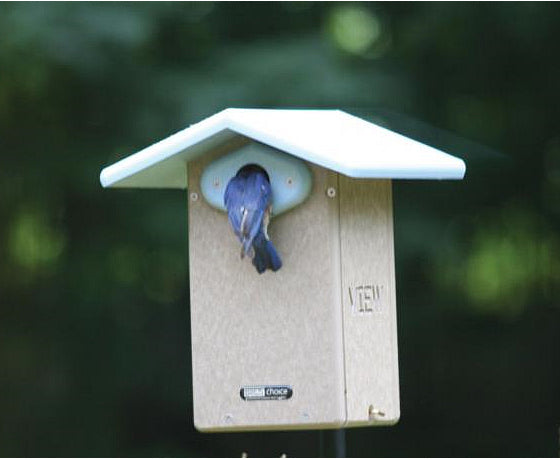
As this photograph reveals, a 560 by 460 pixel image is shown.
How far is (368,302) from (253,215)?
394 mm

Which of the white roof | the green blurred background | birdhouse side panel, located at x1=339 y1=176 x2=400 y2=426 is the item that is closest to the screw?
birdhouse side panel, located at x1=339 y1=176 x2=400 y2=426

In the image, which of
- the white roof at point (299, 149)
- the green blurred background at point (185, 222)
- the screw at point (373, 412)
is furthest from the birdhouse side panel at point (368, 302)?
the green blurred background at point (185, 222)

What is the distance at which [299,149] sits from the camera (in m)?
3.89

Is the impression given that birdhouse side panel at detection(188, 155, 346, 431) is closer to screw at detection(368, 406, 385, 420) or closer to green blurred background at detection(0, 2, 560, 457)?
screw at detection(368, 406, 385, 420)

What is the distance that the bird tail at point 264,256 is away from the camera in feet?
12.9

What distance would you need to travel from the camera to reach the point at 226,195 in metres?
4.00

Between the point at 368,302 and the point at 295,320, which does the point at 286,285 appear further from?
the point at 368,302

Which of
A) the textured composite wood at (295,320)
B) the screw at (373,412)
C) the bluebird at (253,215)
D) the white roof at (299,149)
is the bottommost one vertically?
the screw at (373,412)

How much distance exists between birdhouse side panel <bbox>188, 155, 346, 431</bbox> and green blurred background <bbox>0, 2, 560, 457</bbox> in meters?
2.19

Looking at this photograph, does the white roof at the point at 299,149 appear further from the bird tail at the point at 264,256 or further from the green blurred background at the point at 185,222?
the green blurred background at the point at 185,222

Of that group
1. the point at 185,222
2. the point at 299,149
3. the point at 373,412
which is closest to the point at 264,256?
the point at 299,149

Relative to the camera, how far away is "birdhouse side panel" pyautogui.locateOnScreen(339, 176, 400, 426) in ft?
13.3

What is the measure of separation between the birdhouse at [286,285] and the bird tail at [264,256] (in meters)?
0.09

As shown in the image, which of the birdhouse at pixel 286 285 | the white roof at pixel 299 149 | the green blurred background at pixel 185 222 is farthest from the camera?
the green blurred background at pixel 185 222
